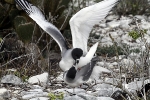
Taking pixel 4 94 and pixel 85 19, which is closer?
pixel 4 94

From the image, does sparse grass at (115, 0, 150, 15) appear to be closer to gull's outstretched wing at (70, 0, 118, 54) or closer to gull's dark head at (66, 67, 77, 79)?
gull's outstretched wing at (70, 0, 118, 54)

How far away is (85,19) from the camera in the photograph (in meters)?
4.55

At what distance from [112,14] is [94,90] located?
5.18 m

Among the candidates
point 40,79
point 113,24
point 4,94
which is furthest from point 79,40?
point 113,24

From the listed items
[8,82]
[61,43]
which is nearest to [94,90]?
[61,43]

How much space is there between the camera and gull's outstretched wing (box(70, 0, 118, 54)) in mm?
4531

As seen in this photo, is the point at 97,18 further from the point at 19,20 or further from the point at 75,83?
the point at 19,20

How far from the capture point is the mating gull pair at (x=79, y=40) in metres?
3.99

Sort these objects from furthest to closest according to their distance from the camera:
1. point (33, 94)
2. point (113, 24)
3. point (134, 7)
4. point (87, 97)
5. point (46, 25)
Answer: point (134, 7) < point (113, 24) < point (46, 25) < point (33, 94) < point (87, 97)

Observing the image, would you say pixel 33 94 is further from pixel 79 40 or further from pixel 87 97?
pixel 79 40

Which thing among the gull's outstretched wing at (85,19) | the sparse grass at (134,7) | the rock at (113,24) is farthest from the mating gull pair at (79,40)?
the sparse grass at (134,7)

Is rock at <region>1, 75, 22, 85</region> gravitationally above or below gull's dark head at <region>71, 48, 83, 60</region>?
below

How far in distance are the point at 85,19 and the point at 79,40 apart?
0.20m

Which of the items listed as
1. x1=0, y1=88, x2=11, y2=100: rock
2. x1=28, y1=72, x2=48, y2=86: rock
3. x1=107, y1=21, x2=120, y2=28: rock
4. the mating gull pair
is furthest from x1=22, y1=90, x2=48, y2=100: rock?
x1=107, y1=21, x2=120, y2=28: rock
